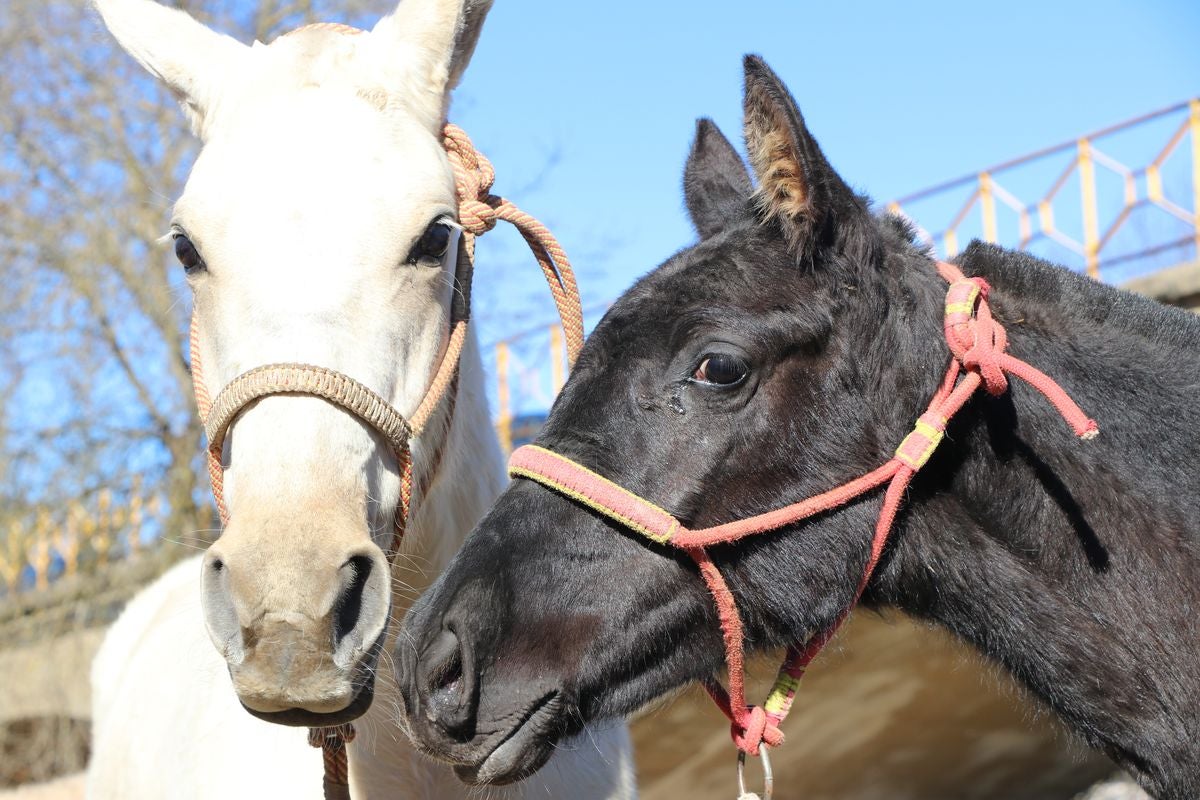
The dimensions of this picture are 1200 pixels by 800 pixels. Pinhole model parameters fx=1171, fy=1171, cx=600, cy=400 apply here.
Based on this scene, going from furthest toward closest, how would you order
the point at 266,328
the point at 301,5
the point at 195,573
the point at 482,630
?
the point at 301,5, the point at 195,573, the point at 266,328, the point at 482,630

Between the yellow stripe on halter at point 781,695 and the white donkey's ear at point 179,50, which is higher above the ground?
the white donkey's ear at point 179,50

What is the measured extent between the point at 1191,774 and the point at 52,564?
12418mm

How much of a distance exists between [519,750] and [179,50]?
2008mm

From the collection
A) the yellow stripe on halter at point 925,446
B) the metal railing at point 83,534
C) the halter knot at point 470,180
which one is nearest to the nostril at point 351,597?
the halter knot at point 470,180

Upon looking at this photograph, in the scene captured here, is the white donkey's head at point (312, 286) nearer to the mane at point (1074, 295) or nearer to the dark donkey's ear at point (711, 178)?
the dark donkey's ear at point (711, 178)

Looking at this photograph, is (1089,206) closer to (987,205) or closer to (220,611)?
(987,205)

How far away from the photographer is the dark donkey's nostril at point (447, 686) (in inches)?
88.2

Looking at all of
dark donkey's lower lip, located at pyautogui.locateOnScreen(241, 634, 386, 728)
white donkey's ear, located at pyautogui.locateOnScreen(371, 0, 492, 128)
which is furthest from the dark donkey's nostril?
white donkey's ear, located at pyautogui.locateOnScreen(371, 0, 492, 128)

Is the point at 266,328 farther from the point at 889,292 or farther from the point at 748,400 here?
the point at 889,292

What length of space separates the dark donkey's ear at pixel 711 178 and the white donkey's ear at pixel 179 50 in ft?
3.95

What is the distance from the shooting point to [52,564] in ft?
41.1

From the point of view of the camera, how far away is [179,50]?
3062 millimetres

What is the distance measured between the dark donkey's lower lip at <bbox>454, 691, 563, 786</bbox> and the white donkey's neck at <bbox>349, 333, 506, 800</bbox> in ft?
1.53

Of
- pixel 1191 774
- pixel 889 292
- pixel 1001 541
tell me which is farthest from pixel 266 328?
pixel 1191 774
